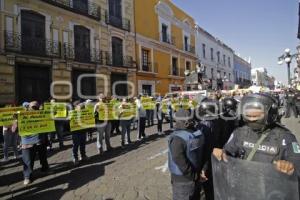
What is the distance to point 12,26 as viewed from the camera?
43.9ft

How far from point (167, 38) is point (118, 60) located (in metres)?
9.18

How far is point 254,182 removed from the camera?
7.30 feet

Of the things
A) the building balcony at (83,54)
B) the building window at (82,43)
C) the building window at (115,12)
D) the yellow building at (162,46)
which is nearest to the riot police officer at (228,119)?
the building balcony at (83,54)

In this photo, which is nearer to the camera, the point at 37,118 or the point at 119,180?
the point at 119,180

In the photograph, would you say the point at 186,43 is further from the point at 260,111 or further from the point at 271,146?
the point at 271,146

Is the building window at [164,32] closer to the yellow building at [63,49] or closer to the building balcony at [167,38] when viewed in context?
the building balcony at [167,38]

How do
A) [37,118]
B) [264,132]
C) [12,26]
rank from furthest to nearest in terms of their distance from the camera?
1. [12,26]
2. [37,118]
3. [264,132]

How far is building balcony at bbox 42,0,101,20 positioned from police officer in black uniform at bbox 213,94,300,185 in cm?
1452

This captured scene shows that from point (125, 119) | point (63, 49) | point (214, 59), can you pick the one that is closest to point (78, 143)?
point (125, 119)

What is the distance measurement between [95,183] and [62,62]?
10.9 metres

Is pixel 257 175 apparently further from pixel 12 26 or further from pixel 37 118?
pixel 12 26

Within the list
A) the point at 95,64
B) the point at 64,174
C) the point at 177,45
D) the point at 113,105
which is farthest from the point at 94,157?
the point at 177,45

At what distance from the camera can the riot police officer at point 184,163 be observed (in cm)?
338

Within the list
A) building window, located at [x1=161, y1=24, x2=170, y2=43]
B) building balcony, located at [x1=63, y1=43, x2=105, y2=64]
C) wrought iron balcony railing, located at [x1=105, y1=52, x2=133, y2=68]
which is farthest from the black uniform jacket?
building window, located at [x1=161, y1=24, x2=170, y2=43]
